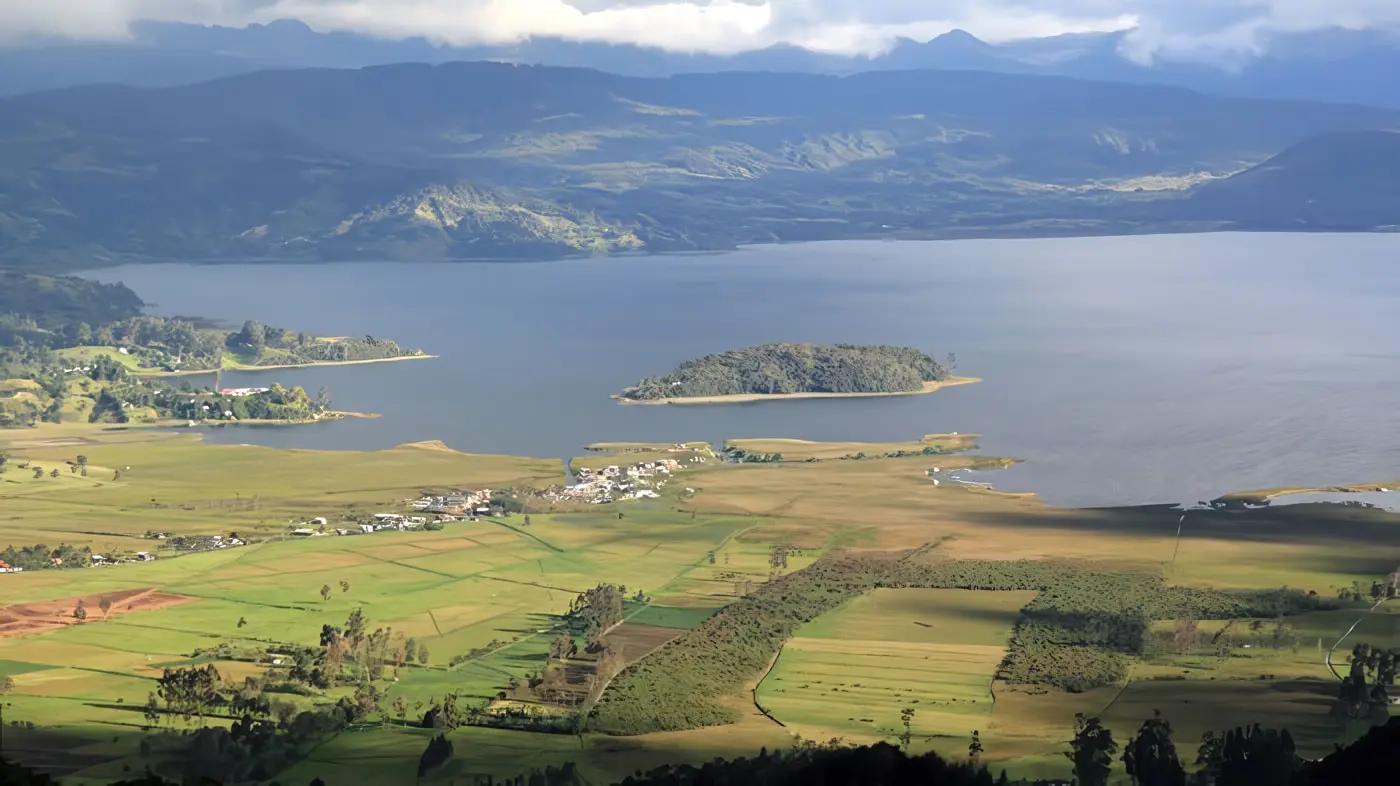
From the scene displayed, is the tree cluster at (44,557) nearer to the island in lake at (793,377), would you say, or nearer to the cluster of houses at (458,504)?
the cluster of houses at (458,504)

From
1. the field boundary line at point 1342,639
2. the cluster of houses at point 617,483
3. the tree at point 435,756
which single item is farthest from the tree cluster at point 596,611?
the field boundary line at point 1342,639

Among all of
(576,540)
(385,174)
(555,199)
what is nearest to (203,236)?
(385,174)

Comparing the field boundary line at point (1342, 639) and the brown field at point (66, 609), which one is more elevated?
the brown field at point (66, 609)

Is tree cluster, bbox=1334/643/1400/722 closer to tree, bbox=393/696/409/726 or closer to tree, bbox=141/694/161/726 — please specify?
tree, bbox=393/696/409/726

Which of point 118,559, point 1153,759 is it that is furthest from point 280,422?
point 1153,759

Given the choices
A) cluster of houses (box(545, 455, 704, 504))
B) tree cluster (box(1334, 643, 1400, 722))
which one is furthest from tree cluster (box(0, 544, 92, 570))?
tree cluster (box(1334, 643, 1400, 722))

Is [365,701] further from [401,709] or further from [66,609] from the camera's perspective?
[66,609]

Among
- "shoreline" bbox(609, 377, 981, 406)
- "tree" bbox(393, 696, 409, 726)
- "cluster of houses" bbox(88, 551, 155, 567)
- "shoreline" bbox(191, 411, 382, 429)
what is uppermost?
"shoreline" bbox(609, 377, 981, 406)
